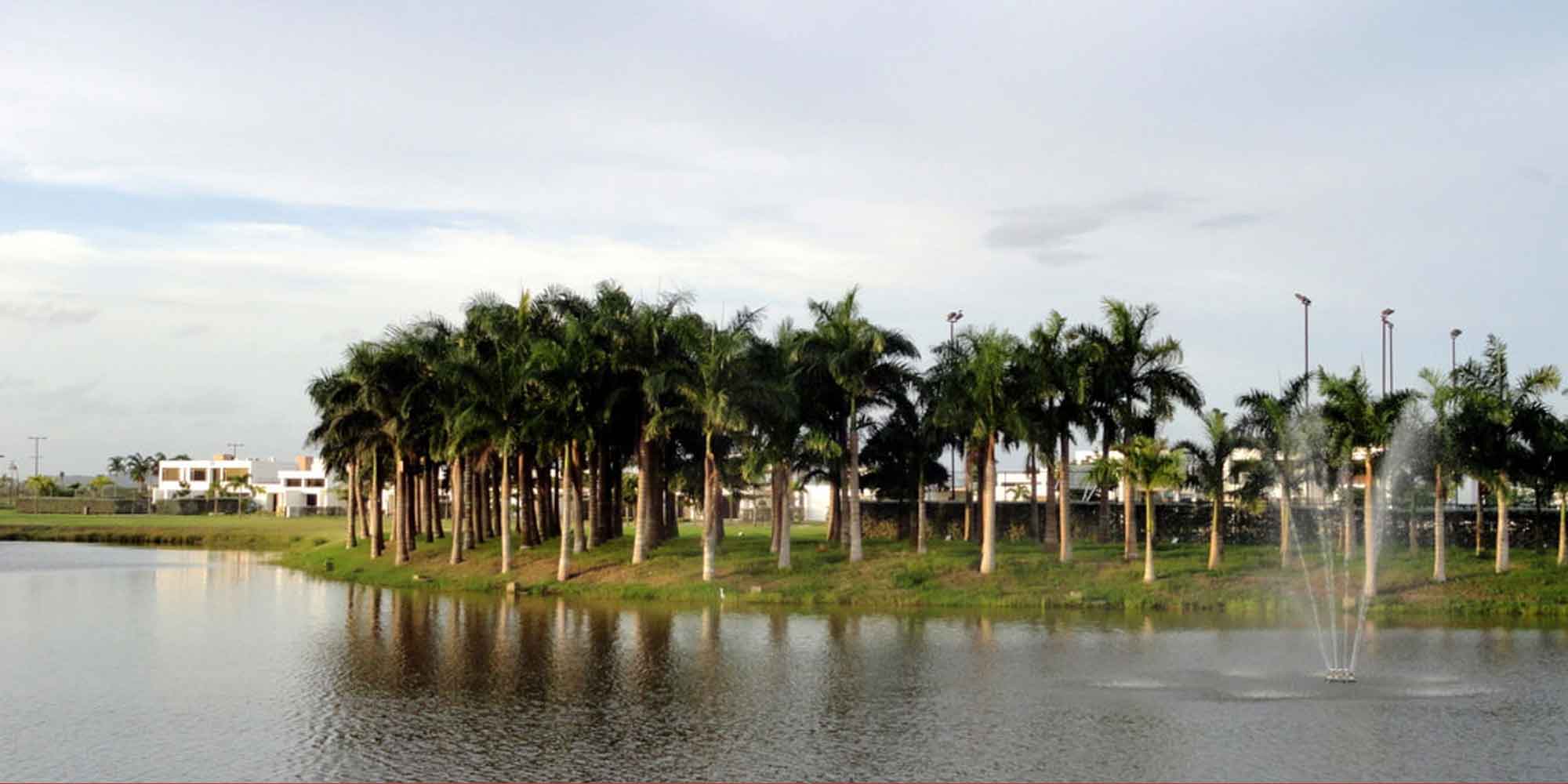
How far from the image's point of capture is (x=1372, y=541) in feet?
204

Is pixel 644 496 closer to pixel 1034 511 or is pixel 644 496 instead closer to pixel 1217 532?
pixel 1034 511

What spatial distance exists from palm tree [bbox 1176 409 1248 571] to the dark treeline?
112mm

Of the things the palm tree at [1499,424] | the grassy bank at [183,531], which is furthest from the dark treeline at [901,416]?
the grassy bank at [183,531]

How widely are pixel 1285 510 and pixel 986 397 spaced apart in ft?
51.3

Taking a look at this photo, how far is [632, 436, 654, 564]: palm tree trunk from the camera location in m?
73.6

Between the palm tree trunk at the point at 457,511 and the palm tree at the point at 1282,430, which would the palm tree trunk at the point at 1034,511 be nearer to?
the palm tree at the point at 1282,430

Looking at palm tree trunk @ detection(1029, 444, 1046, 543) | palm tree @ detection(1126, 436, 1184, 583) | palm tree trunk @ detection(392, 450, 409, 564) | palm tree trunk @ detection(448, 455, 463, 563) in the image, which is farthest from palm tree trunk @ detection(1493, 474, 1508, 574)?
palm tree trunk @ detection(392, 450, 409, 564)

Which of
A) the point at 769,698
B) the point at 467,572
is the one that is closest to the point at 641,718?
the point at 769,698

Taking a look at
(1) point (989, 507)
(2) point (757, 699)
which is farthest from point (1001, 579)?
(2) point (757, 699)

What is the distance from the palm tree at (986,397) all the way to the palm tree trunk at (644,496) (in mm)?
15676

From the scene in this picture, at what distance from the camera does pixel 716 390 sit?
67562mm

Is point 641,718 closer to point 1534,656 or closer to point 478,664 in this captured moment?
point 478,664

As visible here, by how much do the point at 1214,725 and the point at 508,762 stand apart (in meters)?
16.3

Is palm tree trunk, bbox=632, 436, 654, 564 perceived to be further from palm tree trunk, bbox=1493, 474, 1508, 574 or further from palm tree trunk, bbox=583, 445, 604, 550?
palm tree trunk, bbox=1493, 474, 1508, 574
